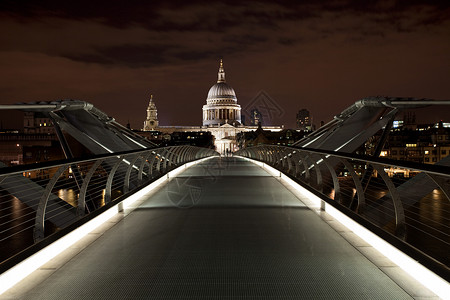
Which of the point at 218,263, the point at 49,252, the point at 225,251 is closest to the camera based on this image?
the point at 218,263

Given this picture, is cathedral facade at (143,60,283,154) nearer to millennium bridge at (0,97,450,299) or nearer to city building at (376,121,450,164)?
city building at (376,121,450,164)

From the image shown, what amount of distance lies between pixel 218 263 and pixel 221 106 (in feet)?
588

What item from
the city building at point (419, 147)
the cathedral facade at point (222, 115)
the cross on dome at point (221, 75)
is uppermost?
the cross on dome at point (221, 75)

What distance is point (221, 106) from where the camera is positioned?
7205 inches

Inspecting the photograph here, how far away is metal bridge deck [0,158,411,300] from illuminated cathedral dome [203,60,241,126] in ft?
577

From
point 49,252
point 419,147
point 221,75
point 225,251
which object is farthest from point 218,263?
point 221,75

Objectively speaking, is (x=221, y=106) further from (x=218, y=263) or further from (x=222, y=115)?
(x=218, y=263)

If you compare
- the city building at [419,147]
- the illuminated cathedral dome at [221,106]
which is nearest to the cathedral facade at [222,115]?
the illuminated cathedral dome at [221,106]

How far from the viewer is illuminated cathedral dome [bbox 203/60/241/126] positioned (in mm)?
182750

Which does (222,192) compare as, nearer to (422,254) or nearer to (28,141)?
(422,254)

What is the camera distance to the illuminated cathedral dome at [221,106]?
182750 mm

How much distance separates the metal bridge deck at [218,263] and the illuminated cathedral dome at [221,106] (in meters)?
176

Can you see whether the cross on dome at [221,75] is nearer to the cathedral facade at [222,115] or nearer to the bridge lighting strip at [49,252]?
the cathedral facade at [222,115]

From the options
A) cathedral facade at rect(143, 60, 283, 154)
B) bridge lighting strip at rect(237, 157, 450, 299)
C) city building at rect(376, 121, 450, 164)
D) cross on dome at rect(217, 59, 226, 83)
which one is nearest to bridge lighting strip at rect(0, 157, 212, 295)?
bridge lighting strip at rect(237, 157, 450, 299)
